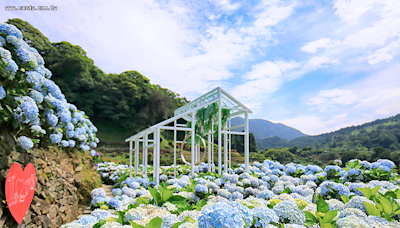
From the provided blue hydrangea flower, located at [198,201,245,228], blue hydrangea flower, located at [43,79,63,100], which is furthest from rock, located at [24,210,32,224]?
blue hydrangea flower, located at [198,201,245,228]

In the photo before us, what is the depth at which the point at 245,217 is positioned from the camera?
50.0 inches

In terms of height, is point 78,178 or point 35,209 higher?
point 78,178

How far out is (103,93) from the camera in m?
19.9

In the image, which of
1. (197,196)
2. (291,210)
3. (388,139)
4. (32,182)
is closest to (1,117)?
(32,182)

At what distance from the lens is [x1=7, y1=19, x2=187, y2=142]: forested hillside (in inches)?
709

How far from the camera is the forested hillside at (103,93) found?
59.1 ft

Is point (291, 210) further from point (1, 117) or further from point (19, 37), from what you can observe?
point (19, 37)

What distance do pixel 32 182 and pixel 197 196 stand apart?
81.9 inches

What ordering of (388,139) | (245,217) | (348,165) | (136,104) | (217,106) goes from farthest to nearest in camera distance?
1. (136,104)
2. (388,139)
3. (217,106)
4. (348,165)
5. (245,217)

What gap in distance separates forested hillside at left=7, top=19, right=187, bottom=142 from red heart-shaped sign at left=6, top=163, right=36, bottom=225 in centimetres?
1564

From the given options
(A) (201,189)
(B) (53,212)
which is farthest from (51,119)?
(A) (201,189)

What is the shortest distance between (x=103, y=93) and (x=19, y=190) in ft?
59.1

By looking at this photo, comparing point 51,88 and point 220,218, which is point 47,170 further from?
point 220,218

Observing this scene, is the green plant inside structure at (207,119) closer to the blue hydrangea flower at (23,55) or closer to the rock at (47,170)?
the rock at (47,170)
